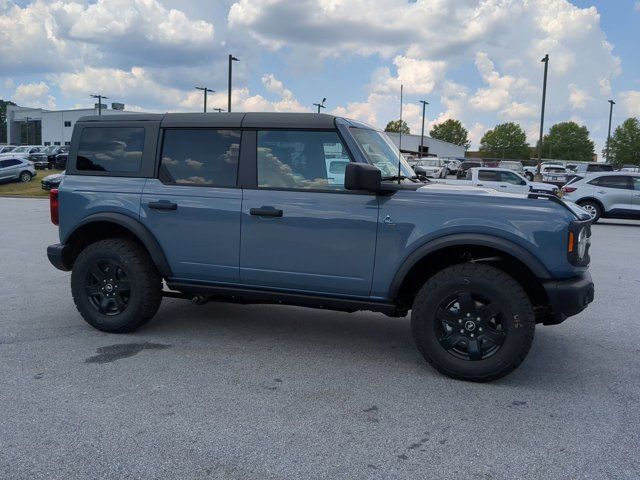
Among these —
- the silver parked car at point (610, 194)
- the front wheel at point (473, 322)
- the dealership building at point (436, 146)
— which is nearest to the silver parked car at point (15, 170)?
the silver parked car at point (610, 194)

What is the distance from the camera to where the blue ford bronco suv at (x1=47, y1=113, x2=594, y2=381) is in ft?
13.4

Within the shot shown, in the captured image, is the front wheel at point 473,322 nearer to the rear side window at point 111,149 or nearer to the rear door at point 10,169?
the rear side window at point 111,149

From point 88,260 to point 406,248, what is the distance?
280cm

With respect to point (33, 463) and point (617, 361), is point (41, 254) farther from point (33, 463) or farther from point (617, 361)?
point (617, 361)

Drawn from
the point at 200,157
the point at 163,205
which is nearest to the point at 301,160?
the point at 200,157

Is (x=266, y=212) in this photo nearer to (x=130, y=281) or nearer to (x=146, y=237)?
(x=146, y=237)

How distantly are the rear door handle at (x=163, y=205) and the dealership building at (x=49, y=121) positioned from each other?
69.8 meters

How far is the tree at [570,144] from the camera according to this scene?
5133 inches

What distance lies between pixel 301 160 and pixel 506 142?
140763 mm

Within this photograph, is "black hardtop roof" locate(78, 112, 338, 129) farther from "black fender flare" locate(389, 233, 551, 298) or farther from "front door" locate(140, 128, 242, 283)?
"black fender flare" locate(389, 233, 551, 298)

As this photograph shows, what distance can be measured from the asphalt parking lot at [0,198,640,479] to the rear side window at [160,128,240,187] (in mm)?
1410

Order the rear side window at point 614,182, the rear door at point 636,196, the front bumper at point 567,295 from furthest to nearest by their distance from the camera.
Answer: the rear side window at point 614,182 < the rear door at point 636,196 < the front bumper at point 567,295

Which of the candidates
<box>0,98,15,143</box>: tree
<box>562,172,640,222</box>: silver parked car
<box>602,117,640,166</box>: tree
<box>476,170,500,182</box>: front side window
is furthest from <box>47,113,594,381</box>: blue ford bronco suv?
<box>0,98,15,143</box>: tree

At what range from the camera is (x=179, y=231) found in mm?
4883
